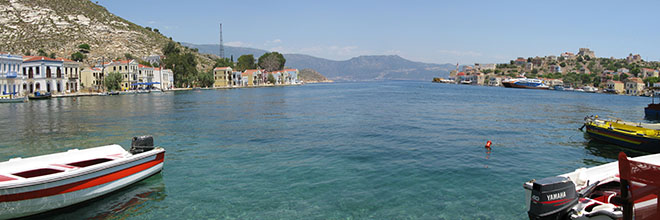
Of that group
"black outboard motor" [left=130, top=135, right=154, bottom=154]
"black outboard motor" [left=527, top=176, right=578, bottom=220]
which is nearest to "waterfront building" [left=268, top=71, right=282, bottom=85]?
"black outboard motor" [left=130, top=135, right=154, bottom=154]

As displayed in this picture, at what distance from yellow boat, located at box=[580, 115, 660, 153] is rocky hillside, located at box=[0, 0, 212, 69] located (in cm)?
13217

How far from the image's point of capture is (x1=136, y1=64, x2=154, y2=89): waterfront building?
A: 101 m

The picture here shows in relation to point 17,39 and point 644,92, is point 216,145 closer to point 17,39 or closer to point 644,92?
point 17,39

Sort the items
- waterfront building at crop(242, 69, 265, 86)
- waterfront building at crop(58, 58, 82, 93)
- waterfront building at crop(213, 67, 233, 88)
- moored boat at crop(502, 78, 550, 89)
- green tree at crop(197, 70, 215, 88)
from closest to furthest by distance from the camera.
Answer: waterfront building at crop(58, 58, 82, 93), green tree at crop(197, 70, 215, 88), waterfront building at crop(213, 67, 233, 88), waterfront building at crop(242, 69, 265, 86), moored boat at crop(502, 78, 550, 89)

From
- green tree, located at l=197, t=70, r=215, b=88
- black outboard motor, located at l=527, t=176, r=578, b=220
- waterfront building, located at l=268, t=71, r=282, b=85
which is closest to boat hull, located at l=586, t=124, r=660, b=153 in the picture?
black outboard motor, located at l=527, t=176, r=578, b=220

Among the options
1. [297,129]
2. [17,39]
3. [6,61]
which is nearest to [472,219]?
[297,129]

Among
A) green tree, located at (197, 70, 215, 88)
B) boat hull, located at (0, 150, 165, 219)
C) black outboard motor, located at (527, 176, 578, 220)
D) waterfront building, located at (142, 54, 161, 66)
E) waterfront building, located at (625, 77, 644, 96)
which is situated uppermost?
waterfront building, located at (142, 54, 161, 66)

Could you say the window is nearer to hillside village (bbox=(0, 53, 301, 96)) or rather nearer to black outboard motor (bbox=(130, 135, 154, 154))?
black outboard motor (bbox=(130, 135, 154, 154))

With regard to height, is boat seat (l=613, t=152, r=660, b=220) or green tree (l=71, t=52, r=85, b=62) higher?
green tree (l=71, t=52, r=85, b=62)

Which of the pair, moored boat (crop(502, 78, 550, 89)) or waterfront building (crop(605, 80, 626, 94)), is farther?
moored boat (crop(502, 78, 550, 89))

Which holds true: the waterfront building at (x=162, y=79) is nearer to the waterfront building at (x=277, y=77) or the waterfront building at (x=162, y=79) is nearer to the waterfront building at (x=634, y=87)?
the waterfront building at (x=277, y=77)

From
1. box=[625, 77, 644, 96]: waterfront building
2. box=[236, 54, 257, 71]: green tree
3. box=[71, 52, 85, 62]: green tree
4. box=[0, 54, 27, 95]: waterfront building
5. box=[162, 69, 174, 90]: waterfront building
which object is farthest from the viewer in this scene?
box=[236, 54, 257, 71]: green tree

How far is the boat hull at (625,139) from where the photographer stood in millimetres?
19609

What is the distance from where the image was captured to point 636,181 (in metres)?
5.70
